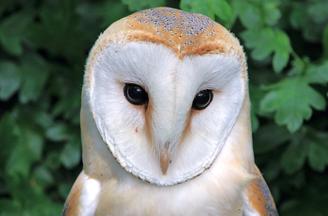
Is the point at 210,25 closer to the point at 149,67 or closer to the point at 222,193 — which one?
the point at 149,67

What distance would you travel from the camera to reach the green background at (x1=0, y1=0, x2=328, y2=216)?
2.92 m

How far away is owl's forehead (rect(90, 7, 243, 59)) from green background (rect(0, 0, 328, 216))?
789 mm

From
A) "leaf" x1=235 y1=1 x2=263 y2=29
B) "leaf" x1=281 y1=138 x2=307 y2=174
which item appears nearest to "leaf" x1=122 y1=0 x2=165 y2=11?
"leaf" x1=235 y1=1 x2=263 y2=29

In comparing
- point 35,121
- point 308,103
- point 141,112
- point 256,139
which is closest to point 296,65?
point 308,103

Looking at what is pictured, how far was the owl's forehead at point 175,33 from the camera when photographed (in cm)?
187

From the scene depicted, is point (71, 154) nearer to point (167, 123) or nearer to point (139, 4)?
point (139, 4)

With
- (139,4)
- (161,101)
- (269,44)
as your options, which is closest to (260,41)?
(269,44)

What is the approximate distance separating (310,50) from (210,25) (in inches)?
49.9

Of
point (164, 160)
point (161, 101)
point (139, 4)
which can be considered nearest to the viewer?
point (161, 101)

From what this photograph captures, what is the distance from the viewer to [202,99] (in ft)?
6.35

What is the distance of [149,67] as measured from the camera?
1.86 metres

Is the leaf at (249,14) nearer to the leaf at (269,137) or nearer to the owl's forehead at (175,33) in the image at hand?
the leaf at (269,137)

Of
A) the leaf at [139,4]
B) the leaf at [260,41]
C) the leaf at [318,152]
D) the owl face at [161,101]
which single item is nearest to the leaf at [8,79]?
the leaf at [139,4]

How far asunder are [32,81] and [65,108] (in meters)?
0.17
